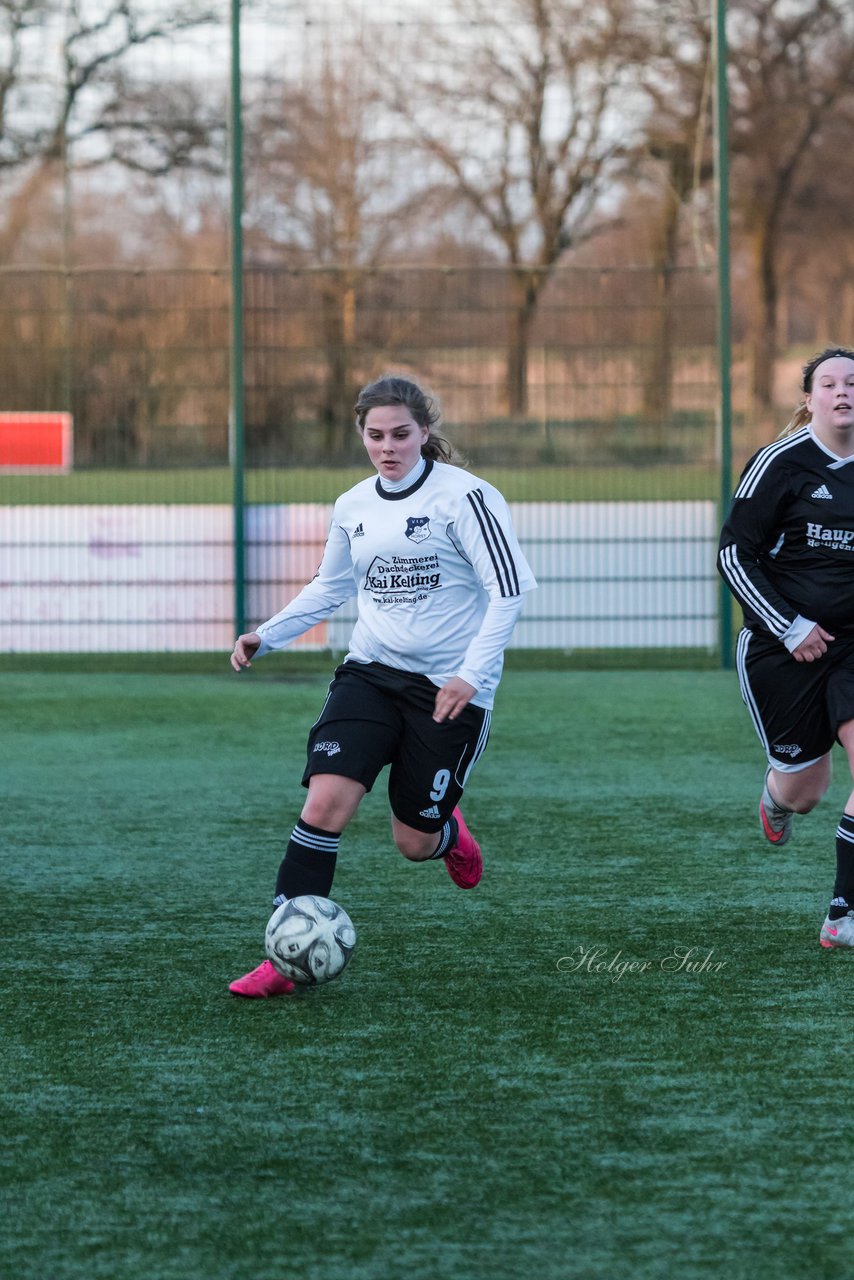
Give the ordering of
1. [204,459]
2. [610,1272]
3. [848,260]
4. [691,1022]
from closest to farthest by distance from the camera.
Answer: [610,1272]
[691,1022]
[204,459]
[848,260]

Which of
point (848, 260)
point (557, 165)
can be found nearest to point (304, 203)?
point (557, 165)

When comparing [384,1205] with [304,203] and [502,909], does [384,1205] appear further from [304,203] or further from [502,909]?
[304,203]

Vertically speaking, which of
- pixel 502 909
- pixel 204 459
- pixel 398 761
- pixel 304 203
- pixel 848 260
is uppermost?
pixel 848 260

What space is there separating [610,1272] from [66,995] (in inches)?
84.2

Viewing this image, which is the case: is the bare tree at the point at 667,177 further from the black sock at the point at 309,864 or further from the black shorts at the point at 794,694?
the black sock at the point at 309,864

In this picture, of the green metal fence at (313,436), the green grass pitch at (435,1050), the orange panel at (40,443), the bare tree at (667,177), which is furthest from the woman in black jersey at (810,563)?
the orange panel at (40,443)

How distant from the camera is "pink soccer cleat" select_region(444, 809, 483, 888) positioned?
18.4 feet

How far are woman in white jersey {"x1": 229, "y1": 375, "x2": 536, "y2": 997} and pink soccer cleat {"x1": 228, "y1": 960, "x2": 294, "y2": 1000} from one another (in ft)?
0.04

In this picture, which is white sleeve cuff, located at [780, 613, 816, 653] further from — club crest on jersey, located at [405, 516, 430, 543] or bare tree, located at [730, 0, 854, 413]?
bare tree, located at [730, 0, 854, 413]

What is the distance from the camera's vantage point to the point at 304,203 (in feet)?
42.1

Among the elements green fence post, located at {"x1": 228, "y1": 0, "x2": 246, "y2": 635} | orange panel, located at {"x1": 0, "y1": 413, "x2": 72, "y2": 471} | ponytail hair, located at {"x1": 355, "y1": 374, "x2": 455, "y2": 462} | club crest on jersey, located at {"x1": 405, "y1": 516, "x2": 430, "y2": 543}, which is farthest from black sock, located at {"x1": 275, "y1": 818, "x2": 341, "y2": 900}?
orange panel, located at {"x1": 0, "y1": 413, "x2": 72, "y2": 471}

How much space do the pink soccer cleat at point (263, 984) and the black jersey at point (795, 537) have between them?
1694mm

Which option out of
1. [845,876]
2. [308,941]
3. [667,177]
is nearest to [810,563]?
[845,876]

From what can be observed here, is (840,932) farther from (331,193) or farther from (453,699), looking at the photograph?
(331,193)
